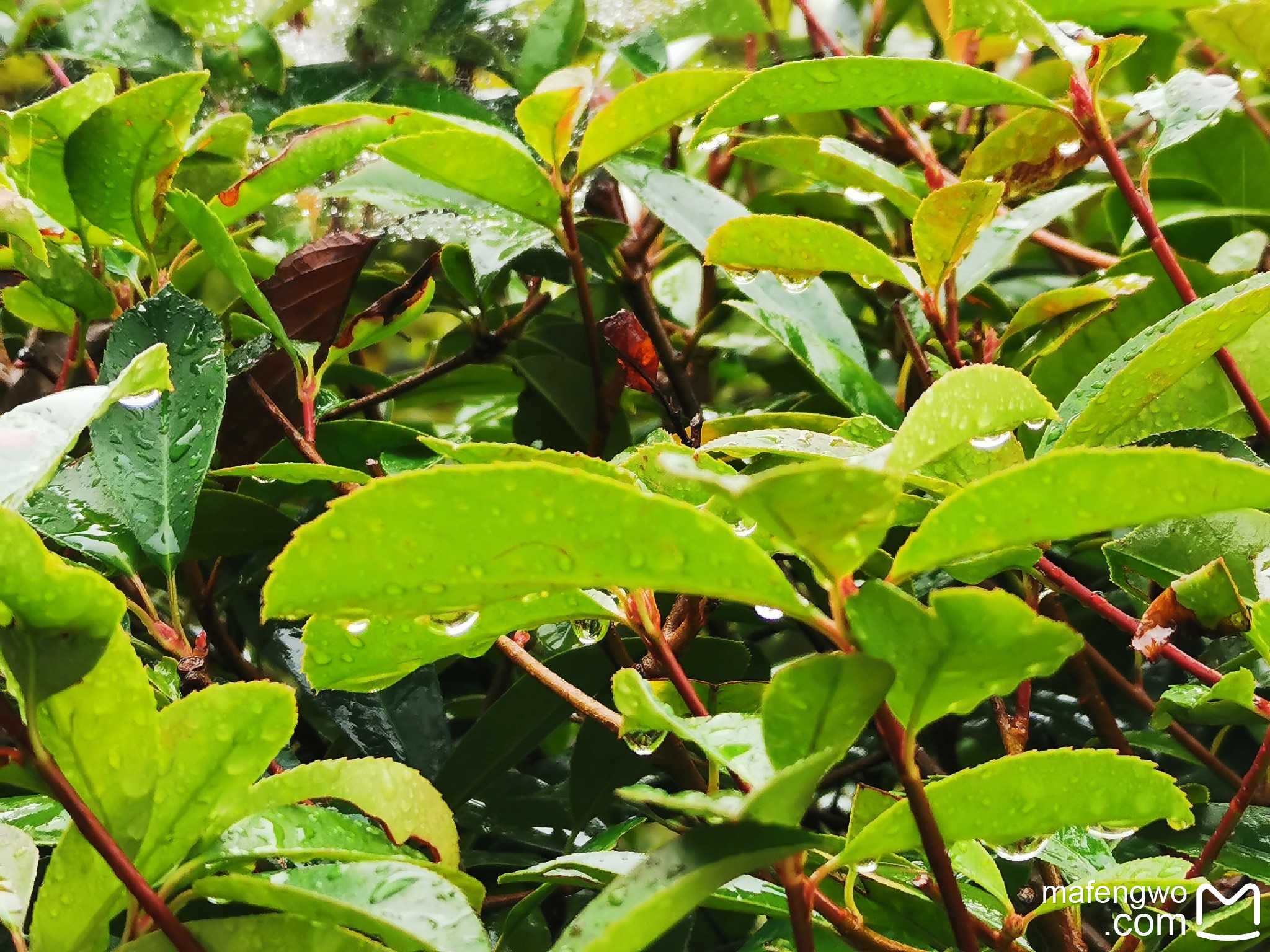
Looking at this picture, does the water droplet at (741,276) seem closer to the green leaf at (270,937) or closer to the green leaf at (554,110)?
the green leaf at (554,110)

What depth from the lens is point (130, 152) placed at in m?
0.71

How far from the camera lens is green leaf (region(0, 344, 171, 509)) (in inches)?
15.8

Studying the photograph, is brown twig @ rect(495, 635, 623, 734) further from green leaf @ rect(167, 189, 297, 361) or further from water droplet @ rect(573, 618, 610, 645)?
Answer: green leaf @ rect(167, 189, 297, 361)

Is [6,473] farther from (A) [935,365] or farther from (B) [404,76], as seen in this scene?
(B) [404,76]

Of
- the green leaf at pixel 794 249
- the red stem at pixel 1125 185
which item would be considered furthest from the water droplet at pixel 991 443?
the red stem at pixel 1125 185

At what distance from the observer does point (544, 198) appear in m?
0.73

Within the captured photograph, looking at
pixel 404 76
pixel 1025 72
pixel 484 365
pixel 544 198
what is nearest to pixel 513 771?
pixel 484 365

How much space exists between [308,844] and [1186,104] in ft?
2.62

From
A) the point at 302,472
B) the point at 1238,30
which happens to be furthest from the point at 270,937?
the point at 1238,30

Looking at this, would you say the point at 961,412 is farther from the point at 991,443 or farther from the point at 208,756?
the point at 208,756

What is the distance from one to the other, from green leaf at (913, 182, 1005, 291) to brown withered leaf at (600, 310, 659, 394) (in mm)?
222

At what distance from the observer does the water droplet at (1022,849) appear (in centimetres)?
53

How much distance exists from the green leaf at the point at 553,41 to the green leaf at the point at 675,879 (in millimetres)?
842

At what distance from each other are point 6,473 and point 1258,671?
760mm
